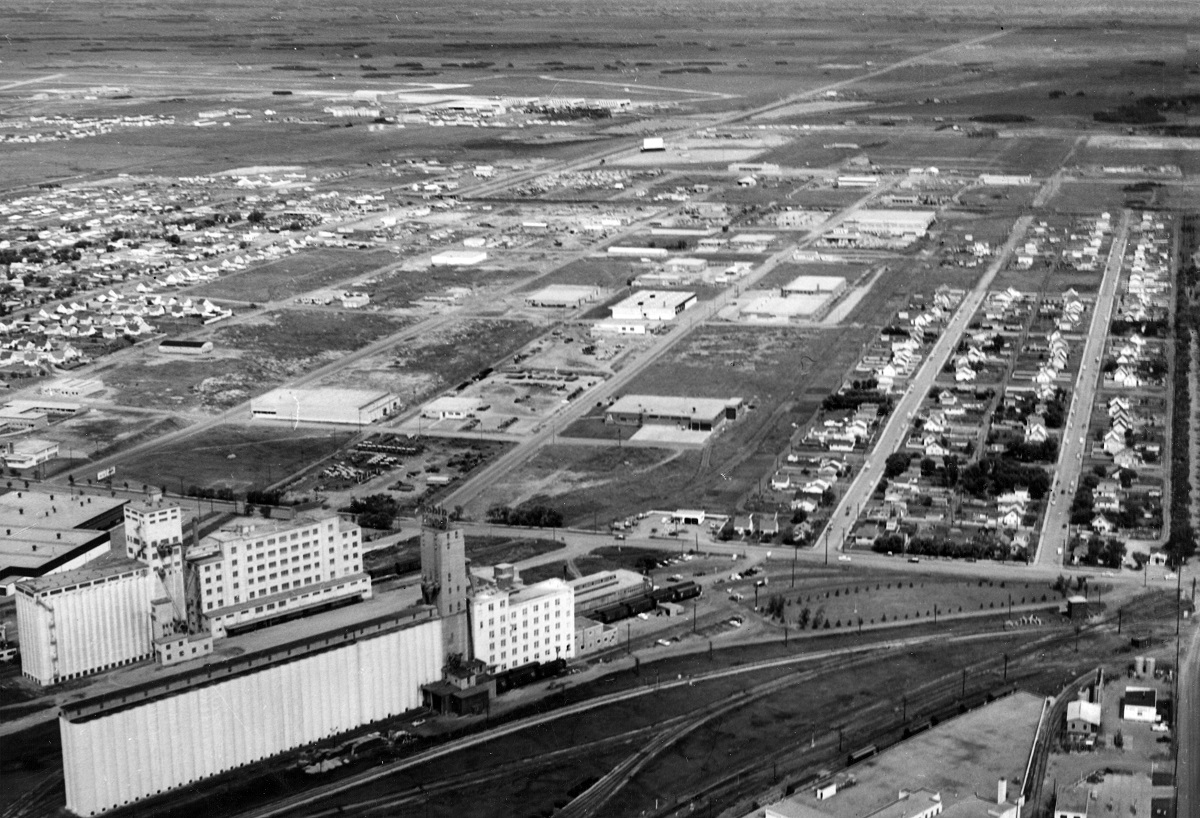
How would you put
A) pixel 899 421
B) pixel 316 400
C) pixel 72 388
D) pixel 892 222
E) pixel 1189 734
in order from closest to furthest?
pixel 1189 734 < pixel 899 421 < pixel 316 400 < pixel 72 388 < pixel 892 222

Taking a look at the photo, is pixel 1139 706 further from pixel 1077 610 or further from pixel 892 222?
pixel 892 222

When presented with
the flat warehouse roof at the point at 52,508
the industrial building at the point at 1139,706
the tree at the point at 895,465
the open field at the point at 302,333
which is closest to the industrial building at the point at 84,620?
the flat warehouse roof at the point at 52,508

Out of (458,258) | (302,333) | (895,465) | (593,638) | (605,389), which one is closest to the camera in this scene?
(593,638)

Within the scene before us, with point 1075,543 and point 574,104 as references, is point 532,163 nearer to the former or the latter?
point 574,104

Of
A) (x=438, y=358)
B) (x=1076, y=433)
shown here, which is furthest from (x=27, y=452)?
(x=1076, y=433)

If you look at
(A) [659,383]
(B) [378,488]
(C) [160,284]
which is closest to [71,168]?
(C) [160,284]
